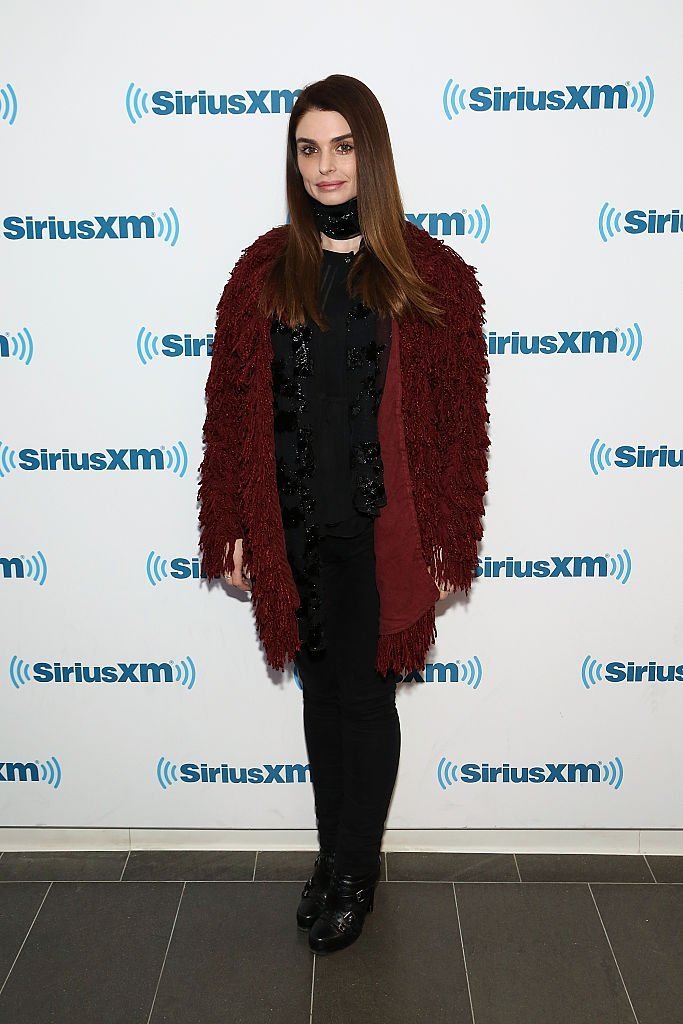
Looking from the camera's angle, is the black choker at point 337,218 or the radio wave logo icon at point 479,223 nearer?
the black choker at point 337,218

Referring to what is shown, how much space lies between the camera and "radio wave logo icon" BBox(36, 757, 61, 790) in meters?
2.57

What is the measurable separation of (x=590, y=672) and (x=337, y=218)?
124 cm

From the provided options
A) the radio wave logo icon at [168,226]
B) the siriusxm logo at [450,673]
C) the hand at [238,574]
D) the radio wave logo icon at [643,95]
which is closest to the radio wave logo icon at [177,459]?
the hand at [238,574]

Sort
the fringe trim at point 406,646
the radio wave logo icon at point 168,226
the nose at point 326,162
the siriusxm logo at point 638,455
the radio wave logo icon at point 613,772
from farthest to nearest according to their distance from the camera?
the radio wave logo icon at point 613,772 → the siriusxm logo at point 638,455 → the radio wave logo icon at point 168,226 → the fringe trim at point 406,646 → the nose at point 326,162

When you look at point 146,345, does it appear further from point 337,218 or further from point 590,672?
point 590,672

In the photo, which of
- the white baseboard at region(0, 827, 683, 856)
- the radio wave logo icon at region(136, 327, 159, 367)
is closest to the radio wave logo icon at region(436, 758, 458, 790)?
the white baseboard at region(0, 827, 683, 856)

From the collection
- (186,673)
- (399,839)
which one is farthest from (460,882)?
(186,673)

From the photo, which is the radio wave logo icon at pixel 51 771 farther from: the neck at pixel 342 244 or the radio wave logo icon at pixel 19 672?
the neck at pixel 342 244

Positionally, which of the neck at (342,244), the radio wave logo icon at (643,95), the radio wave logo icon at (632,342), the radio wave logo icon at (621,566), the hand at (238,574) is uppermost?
the radio wave logo icon at (643,95)

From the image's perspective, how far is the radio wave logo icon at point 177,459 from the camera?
2344 millimetres

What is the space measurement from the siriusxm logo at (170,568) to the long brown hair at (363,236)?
712 millimetres

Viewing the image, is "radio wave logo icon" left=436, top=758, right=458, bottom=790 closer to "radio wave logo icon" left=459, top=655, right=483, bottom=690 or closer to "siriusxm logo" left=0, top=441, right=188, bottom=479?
"radio wave logo icon" left=459, top=655, right=483, bottom=690

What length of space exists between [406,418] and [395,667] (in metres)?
0.53

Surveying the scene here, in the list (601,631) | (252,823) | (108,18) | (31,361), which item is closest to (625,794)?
(601,631)
